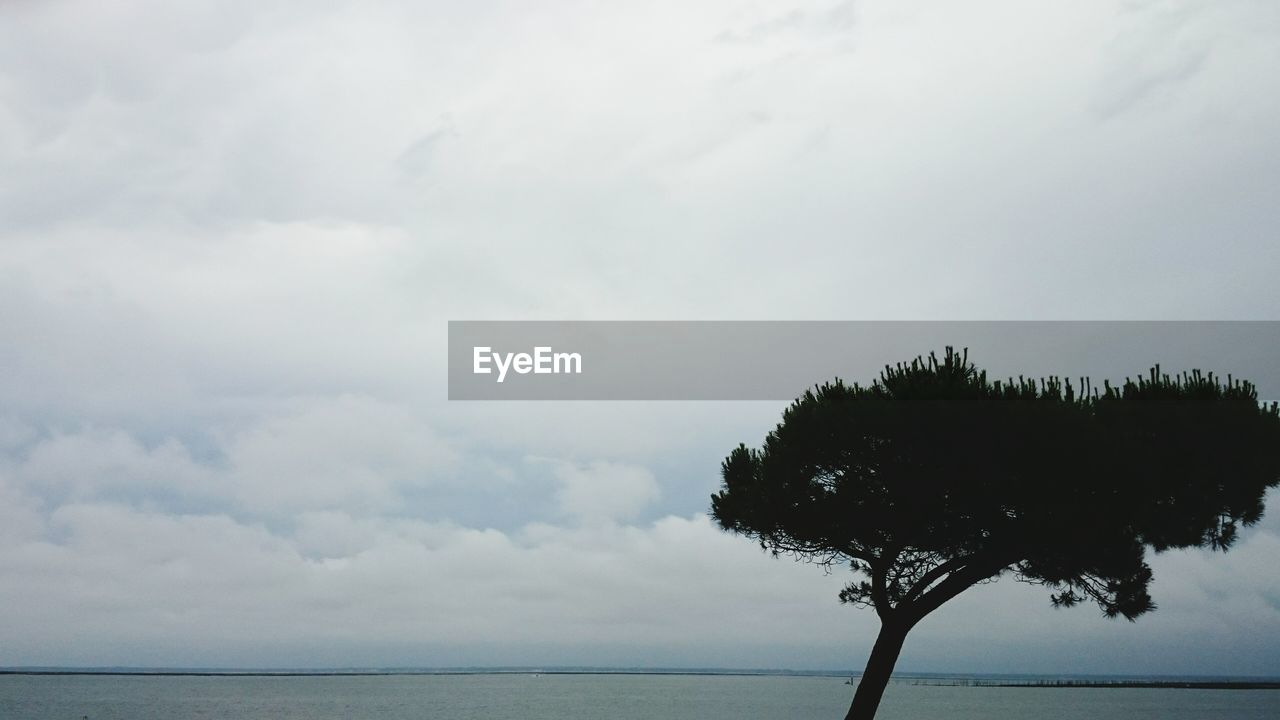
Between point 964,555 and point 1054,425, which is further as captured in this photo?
point 964,555

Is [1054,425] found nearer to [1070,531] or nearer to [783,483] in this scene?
[1070,531]

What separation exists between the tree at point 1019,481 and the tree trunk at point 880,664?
3 cm

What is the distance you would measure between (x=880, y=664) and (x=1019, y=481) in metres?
4.71

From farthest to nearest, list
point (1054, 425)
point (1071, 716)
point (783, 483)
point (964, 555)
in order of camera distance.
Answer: point (1071, 716), point (783, 483), point (964, 555), point (1054, 425)

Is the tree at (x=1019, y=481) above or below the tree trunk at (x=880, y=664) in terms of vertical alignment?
above

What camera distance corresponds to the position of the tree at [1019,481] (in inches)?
733

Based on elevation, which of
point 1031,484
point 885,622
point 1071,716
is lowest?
point 1071,716

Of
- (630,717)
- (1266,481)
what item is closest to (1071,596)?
(1266,481)

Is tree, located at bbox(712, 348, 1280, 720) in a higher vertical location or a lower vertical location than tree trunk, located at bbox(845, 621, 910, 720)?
higher

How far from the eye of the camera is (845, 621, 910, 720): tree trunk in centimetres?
1981

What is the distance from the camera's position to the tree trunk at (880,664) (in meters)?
19.8

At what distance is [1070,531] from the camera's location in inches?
736

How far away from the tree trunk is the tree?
34 millimetres

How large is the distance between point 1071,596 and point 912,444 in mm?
5160
